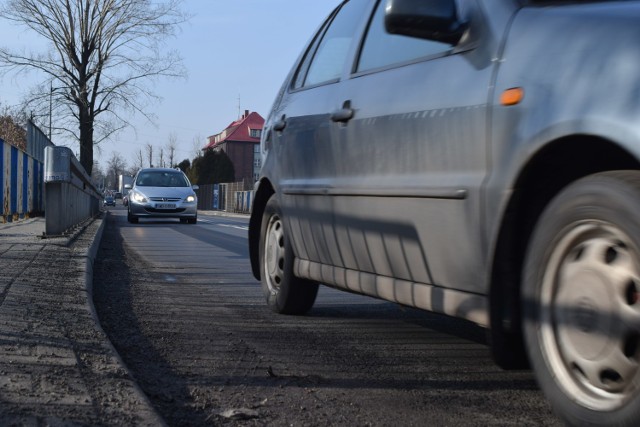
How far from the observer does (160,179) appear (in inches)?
966

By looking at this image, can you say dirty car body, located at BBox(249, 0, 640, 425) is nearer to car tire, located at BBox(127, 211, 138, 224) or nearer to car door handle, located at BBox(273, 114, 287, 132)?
car door handle, located at BBox(273, 114, 287, 132)

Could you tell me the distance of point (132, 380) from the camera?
330 centimetres

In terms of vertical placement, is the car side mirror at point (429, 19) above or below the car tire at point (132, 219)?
above

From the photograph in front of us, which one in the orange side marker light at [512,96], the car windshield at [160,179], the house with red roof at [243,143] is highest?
the house with red roof at [243,143]

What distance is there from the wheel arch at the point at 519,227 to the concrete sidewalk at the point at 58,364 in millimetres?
1217

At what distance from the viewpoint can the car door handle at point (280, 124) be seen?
507 centimetres

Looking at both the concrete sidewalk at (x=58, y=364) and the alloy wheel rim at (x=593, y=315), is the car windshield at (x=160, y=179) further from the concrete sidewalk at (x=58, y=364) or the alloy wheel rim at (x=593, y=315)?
the alloy wheel rim at (x=593, y=315)

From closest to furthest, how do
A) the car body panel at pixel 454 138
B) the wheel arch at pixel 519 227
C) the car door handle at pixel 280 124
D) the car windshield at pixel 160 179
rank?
the car body panel at pixel 454 138 → the wheel arch at pixel 519 227 → the car door handle at pixel 280 124 → the car windshield at pixel 160 179

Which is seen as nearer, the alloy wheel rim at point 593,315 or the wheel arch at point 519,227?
the alloy wheel rim at point 593,315

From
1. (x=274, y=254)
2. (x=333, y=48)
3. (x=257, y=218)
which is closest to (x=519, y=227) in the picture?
(x=333, y=48)

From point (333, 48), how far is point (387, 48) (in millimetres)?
866

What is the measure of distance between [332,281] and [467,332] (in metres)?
0.93

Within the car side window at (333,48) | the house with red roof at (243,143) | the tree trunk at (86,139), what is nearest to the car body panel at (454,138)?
the car side window at (333,48)

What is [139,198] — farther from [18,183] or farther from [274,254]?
[274,254]
